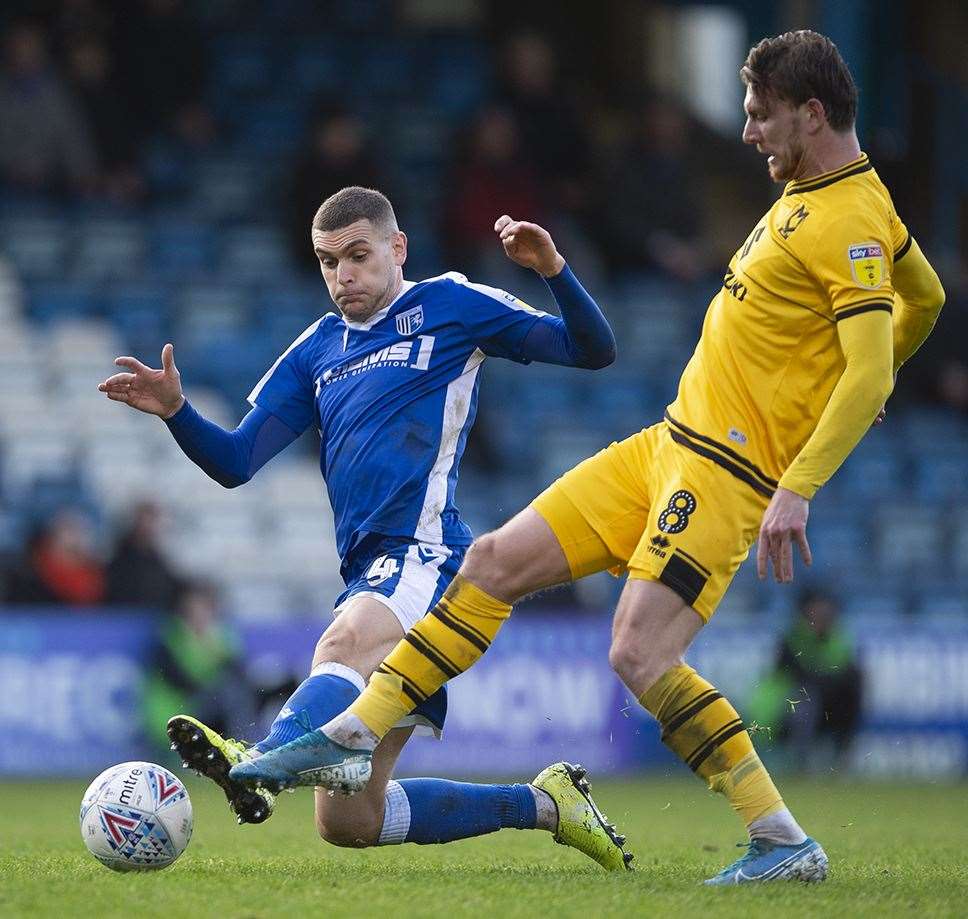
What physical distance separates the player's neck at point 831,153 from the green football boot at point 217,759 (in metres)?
2.42

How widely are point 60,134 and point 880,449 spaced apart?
7.33m

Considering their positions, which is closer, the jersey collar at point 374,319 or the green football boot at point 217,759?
the green football boot at point 217,759

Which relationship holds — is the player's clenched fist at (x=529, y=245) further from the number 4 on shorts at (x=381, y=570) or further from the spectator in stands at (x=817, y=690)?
the spectator in stands at (x=817, y=690)

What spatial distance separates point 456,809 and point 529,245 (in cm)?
190

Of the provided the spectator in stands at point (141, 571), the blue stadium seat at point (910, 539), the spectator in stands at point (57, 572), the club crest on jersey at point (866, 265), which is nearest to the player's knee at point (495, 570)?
the club crest on jersey at point (866, 265)

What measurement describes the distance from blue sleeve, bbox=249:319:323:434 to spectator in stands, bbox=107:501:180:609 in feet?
19.9

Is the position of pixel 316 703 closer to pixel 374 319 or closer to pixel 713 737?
pixel 713 737

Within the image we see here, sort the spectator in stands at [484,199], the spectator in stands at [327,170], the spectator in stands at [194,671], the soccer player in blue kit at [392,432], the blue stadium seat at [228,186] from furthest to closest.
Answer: the blue stadium seat at [228,186]
the spectator in stands at [484,199]
the spectator in stands at [327,170]
the spectator in stands at [194,671]
the soccer player in blue kit at [392,432]

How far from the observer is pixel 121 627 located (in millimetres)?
12148

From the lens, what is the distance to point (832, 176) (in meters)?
5.48

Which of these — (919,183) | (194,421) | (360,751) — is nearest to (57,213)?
(919,183)

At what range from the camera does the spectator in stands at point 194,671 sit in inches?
468

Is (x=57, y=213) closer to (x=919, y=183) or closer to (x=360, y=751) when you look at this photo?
(x=919, y=183)

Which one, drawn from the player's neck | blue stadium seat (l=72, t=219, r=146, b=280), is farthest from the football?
blue stadium seat (l=72, t=219, r=146, b=280)
